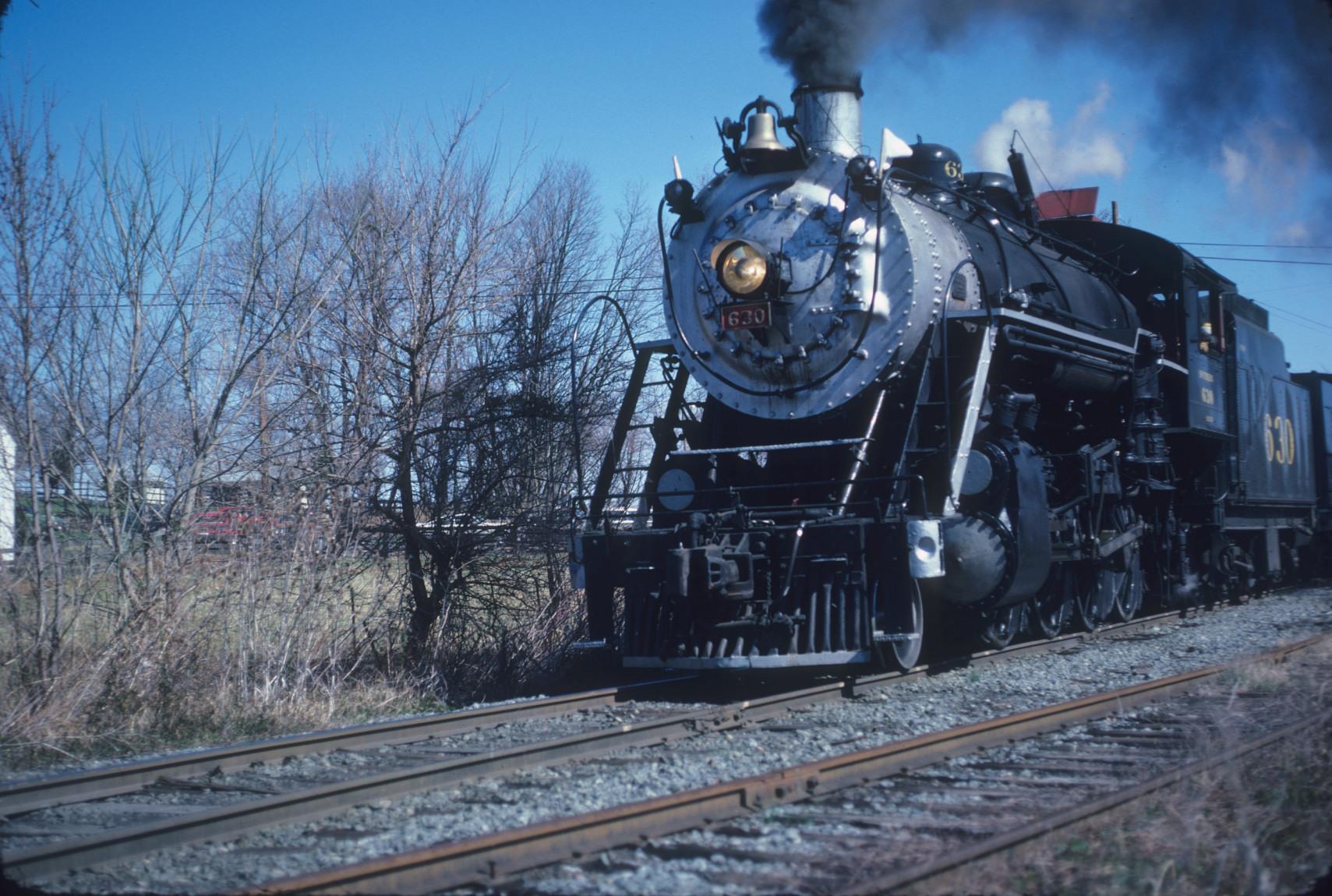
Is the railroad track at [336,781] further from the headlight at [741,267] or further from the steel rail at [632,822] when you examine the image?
the headlight at [741,267]

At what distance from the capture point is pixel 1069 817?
13.6ft

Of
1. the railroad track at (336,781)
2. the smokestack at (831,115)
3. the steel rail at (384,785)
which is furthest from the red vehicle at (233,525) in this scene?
the smokestack at (831,115)

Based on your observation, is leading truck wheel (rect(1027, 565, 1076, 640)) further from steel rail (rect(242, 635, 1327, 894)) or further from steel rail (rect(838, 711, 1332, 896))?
steel rail (rect(838, 711, 1332, 896))

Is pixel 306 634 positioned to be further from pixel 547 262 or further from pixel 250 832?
pixel 547 262

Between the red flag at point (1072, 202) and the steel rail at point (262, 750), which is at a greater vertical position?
the red flag at point (1072, 202)

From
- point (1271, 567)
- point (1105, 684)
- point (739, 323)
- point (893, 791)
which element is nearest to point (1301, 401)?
point (1271, 567)

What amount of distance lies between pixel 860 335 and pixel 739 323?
2.89ft

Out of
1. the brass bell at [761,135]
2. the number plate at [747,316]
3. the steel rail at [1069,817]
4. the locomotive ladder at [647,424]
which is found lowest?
the steel rail at [1069,817]

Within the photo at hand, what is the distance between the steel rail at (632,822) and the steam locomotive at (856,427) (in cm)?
166

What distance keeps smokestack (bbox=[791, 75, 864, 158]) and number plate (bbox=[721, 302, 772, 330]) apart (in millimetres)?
1545

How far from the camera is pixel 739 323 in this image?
8.17 metres

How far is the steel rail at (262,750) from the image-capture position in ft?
16.3

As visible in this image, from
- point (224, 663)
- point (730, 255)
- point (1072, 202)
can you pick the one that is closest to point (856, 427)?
point (730, 255)

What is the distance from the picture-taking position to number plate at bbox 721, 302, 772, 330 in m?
8.03
